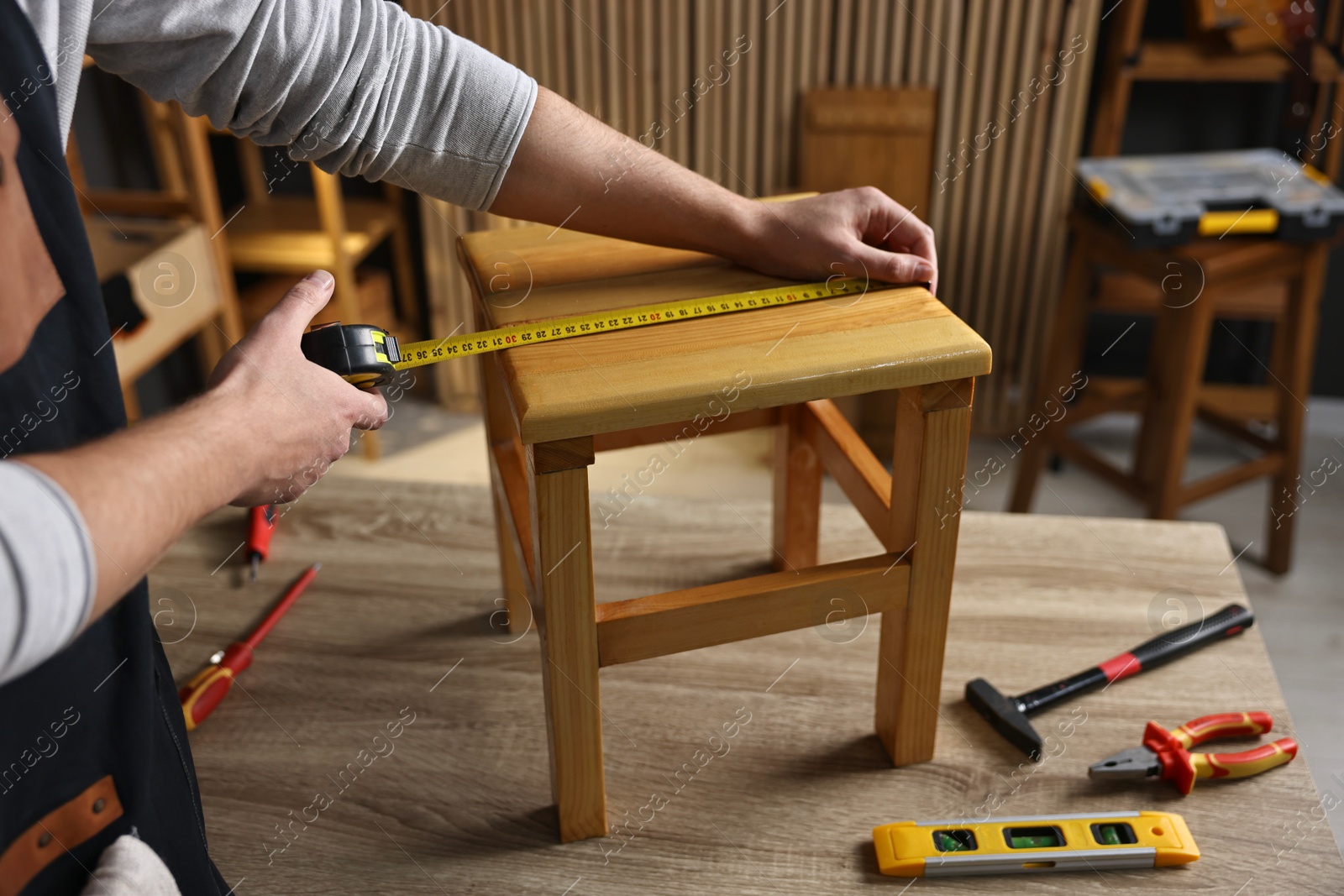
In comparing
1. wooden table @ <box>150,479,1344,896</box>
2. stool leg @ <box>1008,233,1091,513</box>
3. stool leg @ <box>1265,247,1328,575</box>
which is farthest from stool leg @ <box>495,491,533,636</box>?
stool leg @ <box>1265,247,1328,575</box>

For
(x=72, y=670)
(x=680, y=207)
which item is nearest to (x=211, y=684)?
(x=72, y=670)

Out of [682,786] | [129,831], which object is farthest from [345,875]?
[682,786]

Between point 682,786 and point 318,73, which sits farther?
point 682,786

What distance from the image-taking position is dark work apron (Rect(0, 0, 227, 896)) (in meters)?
0.67

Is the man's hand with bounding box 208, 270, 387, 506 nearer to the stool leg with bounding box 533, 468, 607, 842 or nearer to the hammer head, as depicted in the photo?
the stool leg with bounding box 533, 468, 607, 842

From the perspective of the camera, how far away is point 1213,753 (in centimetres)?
97

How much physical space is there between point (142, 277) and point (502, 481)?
3.78 feet

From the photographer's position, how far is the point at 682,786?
3.21 feet

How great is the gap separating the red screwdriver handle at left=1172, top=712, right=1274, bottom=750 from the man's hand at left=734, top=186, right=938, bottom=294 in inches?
19.4

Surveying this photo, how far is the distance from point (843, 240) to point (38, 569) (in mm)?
668

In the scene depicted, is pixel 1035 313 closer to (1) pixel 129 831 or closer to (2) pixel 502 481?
(2) pixel 502 481

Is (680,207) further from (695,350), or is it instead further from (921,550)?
(921,550)

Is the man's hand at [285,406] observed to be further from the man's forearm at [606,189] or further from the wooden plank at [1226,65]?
the wooden plank at [1226,65]

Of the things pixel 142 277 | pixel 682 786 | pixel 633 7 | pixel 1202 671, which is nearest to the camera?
pixel 682 786
